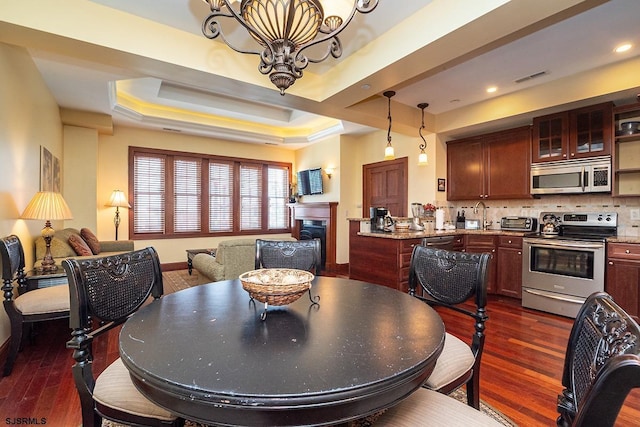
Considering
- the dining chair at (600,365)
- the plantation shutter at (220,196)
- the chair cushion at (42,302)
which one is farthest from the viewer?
the plantation shutter at (220,196)

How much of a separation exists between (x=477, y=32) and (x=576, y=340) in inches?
81.2

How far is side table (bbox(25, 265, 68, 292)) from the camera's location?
257 cm

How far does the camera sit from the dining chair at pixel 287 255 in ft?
7.13

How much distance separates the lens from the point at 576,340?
99 centimetres

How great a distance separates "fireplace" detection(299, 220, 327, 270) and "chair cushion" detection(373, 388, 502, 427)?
201 inches

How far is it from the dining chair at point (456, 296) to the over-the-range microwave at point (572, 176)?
2.98 m

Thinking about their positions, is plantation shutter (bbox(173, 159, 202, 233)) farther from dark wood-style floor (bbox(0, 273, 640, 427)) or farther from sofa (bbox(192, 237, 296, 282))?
dark wood-style floor (bbox(0, 273, 640, 427))

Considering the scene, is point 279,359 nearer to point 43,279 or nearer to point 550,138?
point 43,279

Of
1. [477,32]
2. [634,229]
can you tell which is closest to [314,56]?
[477,32]

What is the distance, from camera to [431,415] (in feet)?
3.41

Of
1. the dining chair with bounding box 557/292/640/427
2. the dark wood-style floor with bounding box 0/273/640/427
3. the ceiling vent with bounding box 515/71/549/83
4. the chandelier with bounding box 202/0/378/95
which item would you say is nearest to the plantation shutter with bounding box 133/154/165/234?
the dark wood-style floor with bounding box 0/273/640/427

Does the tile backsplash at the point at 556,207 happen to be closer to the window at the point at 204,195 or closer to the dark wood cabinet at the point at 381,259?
the dark wood cabinet at the point at 381,259

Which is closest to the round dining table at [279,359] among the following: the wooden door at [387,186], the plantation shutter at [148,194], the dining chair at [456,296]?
the dining chair at [456,296]

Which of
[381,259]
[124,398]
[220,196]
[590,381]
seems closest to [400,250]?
[381,259]
